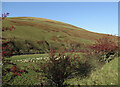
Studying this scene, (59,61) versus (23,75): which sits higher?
(59,61)

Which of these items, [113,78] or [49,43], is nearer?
[113,78]

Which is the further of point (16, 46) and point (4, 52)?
point (16, 46)

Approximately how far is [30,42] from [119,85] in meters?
11.8

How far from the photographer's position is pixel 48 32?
727 inches

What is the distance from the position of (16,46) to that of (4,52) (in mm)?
9931

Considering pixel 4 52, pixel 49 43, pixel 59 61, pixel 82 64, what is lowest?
pixel 49 43

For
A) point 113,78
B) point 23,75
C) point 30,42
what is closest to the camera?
point 113,78

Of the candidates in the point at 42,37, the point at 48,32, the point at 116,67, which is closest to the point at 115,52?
the point at 116,67

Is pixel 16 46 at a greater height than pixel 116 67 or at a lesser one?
lesser

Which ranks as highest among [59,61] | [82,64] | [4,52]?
[4,52]

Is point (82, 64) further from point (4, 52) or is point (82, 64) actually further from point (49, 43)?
point (49, 43)

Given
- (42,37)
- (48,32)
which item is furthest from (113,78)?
(48,32)

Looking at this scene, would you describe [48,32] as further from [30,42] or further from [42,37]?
[30,42]

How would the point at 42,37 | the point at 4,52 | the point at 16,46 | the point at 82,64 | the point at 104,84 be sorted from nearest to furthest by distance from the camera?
1. the point at 4,52
2. the point at 104,84
3. the point at 82,64
4. the point at 16,46
5. the point at 42,37
